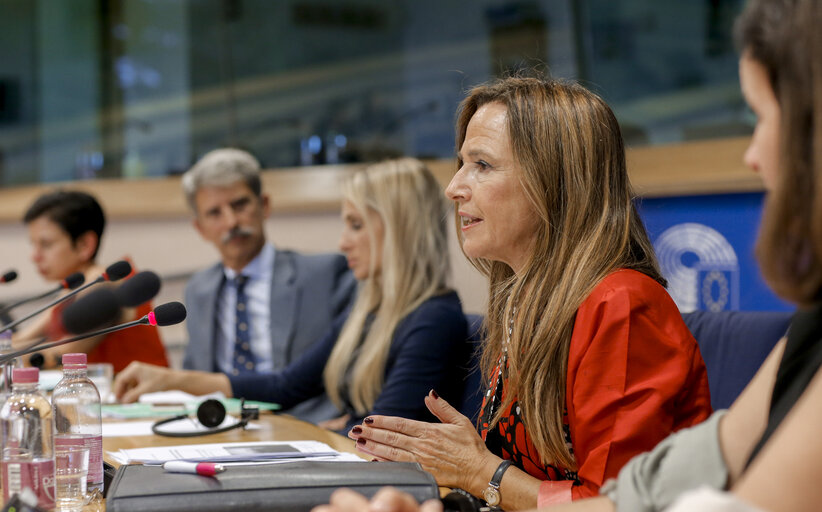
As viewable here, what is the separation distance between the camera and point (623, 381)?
4.51 ft

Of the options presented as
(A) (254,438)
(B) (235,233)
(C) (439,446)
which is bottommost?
(A) (254,438)

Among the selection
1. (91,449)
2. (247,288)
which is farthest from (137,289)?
(247,288)

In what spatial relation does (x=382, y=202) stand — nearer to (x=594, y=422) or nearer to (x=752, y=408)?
(x=594, y=422)

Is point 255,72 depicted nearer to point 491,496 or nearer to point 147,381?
point 147,381

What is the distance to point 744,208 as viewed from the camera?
11.9 ft

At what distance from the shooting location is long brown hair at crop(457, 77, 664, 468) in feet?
4.87

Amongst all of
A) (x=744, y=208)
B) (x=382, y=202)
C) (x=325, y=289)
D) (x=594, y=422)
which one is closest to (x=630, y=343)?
(x=594, y=422)

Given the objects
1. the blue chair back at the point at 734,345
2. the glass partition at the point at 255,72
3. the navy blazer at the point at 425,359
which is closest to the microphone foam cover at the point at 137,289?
the navy blazer at the point at 425,359

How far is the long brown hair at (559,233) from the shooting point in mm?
1483

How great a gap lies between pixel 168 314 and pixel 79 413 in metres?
0.24

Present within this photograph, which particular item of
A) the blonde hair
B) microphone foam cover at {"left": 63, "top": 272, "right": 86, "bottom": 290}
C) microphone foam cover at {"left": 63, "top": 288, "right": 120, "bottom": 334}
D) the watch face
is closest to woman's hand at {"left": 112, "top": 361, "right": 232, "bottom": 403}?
the blonde hair

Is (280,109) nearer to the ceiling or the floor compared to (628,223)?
nearer to the ceiling

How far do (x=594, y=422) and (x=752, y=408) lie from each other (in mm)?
340

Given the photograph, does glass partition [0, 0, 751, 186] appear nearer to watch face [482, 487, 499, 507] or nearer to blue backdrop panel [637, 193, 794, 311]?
blue backdrop panel [637, 193, 794, 311]
